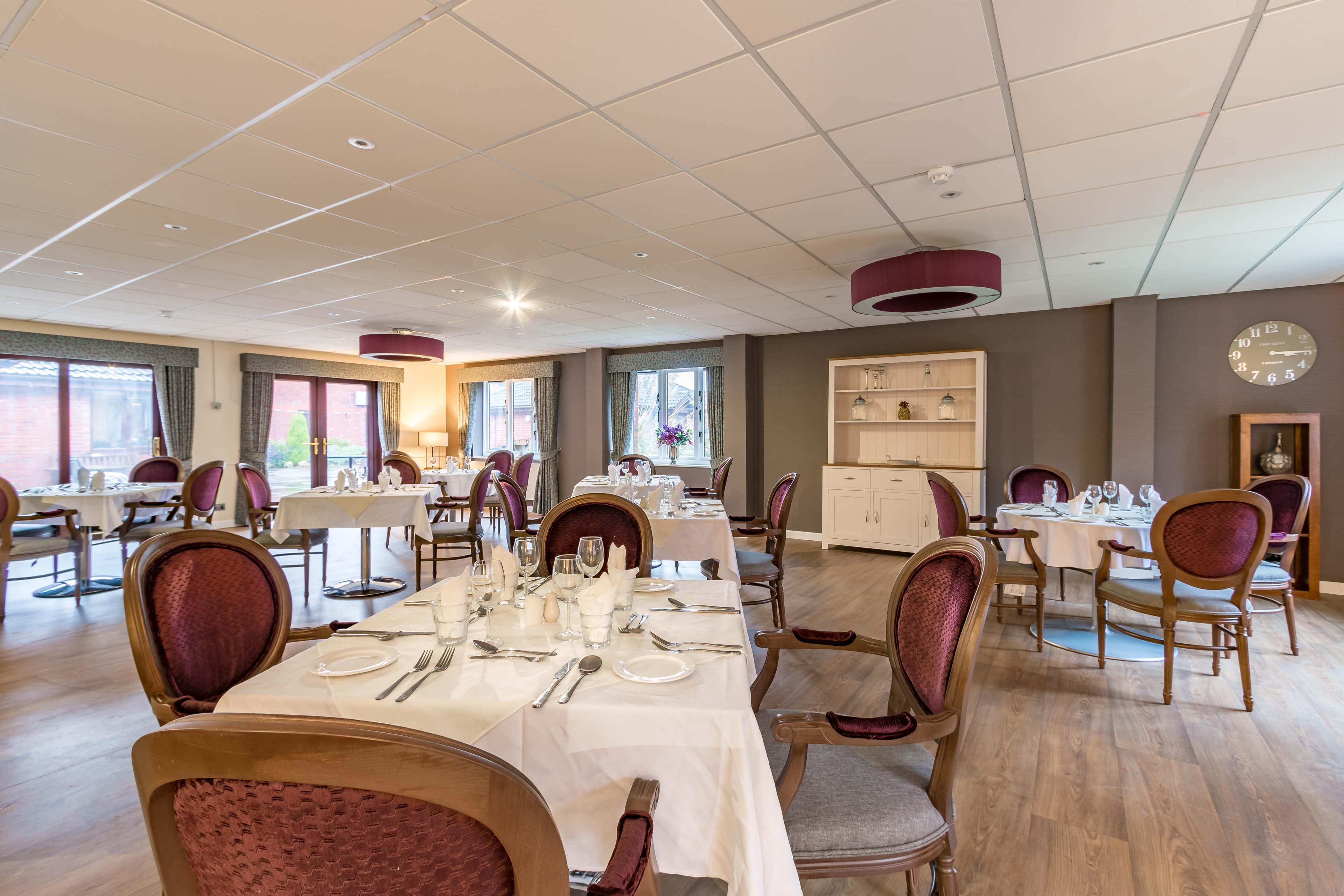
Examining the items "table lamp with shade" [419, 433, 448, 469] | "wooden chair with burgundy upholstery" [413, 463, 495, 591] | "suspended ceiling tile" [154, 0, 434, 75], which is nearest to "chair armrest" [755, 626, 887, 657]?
"suspended ceiling tile" [154, 0, 434, 75]

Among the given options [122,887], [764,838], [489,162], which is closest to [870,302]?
[489,162]

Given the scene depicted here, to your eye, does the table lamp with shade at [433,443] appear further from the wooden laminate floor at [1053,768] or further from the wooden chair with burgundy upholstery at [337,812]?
the wooden chair with burgundy upholstery at [337,812]

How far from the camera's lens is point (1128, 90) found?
230 cm

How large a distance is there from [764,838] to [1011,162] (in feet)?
10.1

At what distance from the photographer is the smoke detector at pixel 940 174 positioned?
2975mm

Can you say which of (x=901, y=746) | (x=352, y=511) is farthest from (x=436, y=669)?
(x=352, y=511)

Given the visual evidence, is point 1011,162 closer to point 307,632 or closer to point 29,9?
point 307,632

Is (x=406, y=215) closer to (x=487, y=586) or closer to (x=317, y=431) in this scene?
(x=487, y=586)

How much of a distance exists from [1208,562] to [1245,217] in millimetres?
2104

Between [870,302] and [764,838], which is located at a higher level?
[870,302]

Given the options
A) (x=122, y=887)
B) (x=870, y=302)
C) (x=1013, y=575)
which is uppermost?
(x=870, y=302)

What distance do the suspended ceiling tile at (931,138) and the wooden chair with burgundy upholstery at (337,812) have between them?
9.00 feet

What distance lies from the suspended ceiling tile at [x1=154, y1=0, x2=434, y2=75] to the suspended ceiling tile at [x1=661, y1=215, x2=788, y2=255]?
2.12m

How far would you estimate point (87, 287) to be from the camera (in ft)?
18.1
